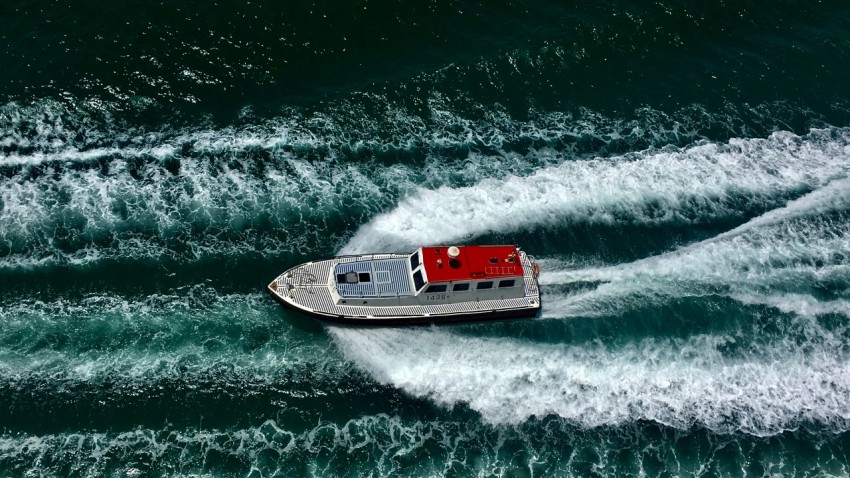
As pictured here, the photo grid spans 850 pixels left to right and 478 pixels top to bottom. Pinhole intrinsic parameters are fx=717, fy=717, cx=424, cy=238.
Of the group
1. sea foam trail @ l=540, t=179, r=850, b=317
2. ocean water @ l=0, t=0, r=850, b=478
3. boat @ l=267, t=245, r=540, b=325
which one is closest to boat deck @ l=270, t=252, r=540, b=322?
boat @ l=267, t=245, r=540, b=325

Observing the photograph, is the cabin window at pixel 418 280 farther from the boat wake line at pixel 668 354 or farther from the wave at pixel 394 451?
the wave at pixel 394 451

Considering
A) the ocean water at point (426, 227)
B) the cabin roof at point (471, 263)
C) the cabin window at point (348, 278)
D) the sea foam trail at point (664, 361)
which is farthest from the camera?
the cabin window at point (348, 278)

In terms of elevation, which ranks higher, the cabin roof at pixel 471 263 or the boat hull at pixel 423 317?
the cabin roof at pixel 471 263

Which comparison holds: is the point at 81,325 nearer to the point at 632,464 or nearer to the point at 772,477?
the point at 632,464

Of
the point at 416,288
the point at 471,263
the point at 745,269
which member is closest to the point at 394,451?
the point at 416,288

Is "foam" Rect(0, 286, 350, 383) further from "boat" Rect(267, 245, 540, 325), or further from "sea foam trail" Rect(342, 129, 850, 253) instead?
"sea foam trail" Rect(342, 129, 850, 253)

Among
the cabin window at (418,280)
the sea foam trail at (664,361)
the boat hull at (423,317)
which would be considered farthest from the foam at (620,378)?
the cabin window at (418,280)

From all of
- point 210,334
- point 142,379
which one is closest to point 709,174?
point 210,334
